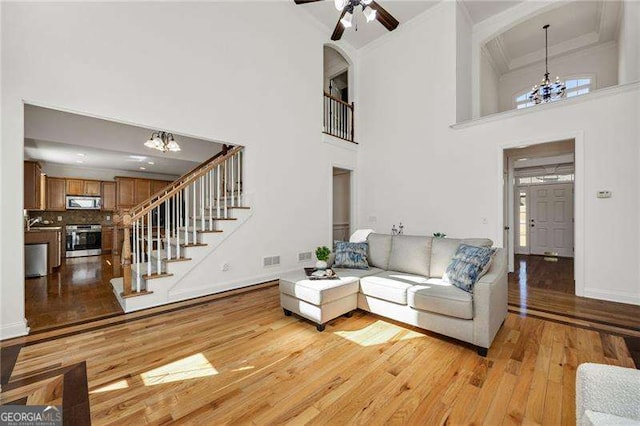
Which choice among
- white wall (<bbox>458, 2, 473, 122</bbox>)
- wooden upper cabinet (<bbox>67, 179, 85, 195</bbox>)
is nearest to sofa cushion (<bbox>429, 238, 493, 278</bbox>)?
white wall (<bbox>458, 2, 473, 122</bbox>)

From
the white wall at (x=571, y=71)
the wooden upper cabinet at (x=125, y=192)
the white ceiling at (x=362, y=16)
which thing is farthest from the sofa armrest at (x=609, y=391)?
the wooden upper cabinet at (x=125, y=192)

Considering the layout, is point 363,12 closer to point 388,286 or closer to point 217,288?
point 388,286

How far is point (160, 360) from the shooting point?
2176 millimetres

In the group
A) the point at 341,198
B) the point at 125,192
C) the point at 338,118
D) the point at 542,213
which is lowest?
the point at 542,213

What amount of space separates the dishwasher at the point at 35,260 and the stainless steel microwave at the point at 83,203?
312 centimetres

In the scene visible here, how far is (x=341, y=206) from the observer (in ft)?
24.5

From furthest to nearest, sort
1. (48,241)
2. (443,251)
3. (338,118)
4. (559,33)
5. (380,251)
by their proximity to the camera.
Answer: (338,118)
(559,33)
(48,241)
(380,251)
(443,251)

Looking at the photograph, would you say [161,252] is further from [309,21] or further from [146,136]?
[309,21]

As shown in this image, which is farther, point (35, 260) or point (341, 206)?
point (341, 206)

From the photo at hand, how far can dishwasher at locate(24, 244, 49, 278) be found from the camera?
4.83 metres

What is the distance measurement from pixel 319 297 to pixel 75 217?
8922 millimetres

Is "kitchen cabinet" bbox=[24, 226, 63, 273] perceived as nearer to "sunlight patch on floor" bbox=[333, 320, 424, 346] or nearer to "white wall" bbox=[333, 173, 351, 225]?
"sunlight patch on floor" bbox=[333, 320, 424, 346]

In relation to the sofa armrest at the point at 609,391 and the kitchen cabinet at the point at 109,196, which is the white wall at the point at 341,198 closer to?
the sofa armrest at the point at 609,391

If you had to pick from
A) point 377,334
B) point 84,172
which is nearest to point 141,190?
point 84,172
